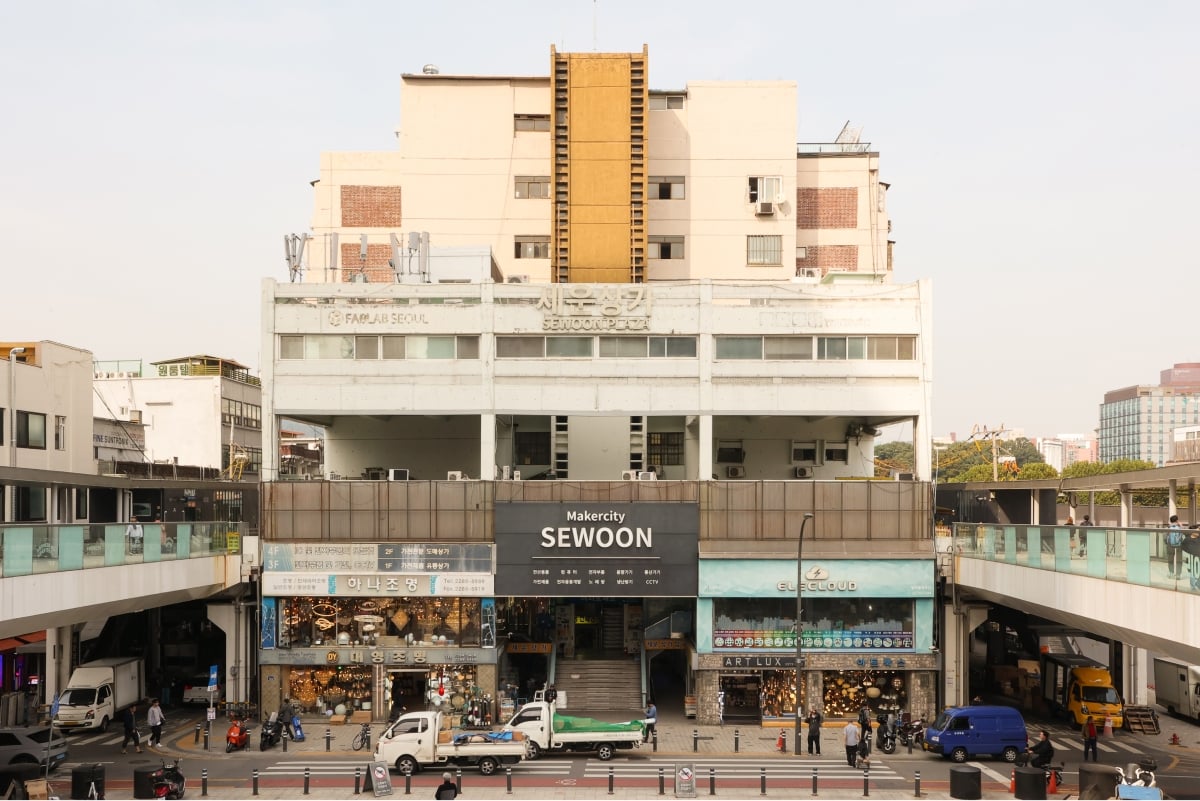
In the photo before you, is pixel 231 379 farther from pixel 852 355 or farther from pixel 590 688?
pixel 852 355

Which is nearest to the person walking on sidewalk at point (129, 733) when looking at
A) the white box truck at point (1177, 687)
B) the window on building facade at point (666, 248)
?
the window on building facade at point (666, 248)

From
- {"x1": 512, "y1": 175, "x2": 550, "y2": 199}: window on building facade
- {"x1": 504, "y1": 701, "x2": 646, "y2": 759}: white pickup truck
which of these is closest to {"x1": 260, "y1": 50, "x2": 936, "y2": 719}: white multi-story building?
{"x1": 504, "y1": 701, "x2": 646, "y2": 759}: white pickup truck

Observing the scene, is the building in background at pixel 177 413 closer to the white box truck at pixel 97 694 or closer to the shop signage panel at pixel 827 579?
the white box truck at pixel 97 694

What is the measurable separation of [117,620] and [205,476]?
23.4 meters

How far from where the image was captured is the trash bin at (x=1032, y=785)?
3166 centimetres

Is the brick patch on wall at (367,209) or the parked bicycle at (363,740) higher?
the brick patch on wall at (367,209)

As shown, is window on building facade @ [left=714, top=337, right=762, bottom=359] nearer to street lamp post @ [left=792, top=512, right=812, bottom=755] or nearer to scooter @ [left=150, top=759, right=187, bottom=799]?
street lamp post @ [left=792, top=512, right=812, bottom=755]

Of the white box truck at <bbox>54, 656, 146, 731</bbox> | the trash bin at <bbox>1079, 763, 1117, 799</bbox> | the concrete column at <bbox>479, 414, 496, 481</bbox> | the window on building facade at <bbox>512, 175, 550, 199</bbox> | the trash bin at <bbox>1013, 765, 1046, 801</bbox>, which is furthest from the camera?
the window on building facade at <bbox>512, 175, 550, 199</bbox>

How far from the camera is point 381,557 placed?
4578 centimetres

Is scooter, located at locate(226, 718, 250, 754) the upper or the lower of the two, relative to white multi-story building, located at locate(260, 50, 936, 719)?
lower

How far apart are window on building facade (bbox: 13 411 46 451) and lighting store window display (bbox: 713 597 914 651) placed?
34.5m

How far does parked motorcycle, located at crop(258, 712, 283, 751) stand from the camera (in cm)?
4050

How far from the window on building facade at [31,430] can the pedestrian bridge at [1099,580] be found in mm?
44752

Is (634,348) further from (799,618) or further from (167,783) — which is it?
(167,783)
